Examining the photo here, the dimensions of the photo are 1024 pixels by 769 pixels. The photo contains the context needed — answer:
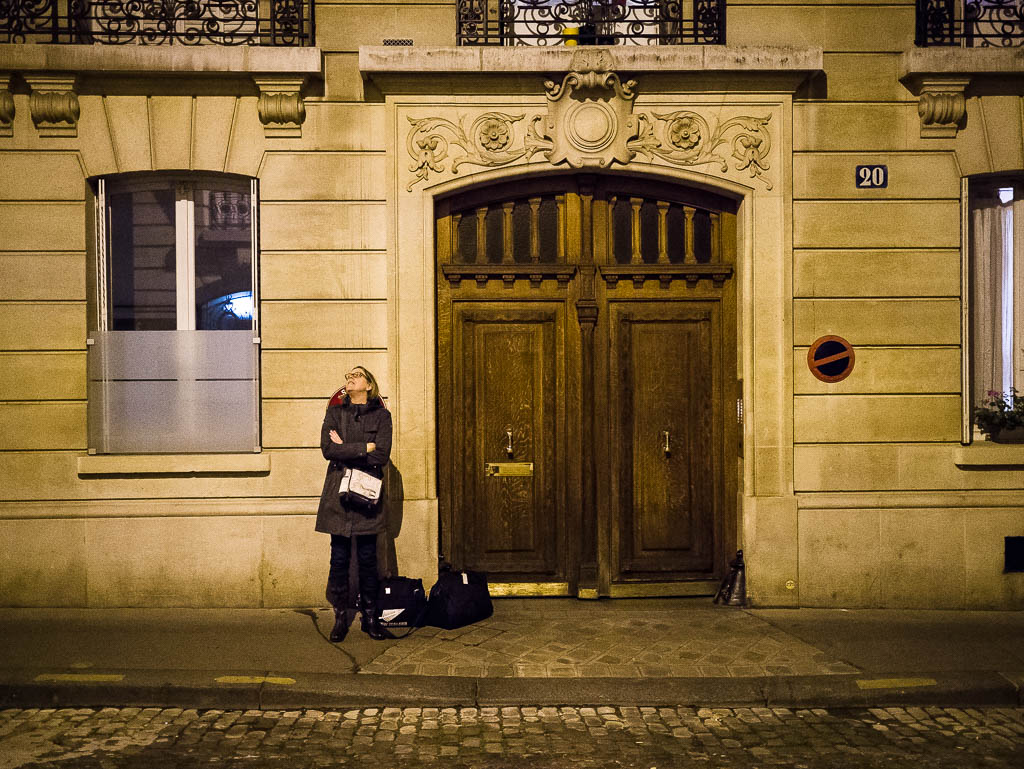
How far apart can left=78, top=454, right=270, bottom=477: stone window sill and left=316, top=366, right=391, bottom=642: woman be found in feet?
3.36

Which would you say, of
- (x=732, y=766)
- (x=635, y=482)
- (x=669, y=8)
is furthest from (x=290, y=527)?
(x=669, y=8)

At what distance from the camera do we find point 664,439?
812 cm

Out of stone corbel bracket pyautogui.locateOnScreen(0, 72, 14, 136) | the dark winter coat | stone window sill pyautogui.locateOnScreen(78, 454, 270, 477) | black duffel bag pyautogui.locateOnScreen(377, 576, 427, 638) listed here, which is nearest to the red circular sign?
the dark winter coat

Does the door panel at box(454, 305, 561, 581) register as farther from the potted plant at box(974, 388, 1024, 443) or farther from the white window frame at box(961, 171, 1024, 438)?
the potted plant at box(974, 388, 1024, 443)

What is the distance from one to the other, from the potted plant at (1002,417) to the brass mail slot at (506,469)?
373cm

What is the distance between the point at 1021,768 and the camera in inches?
190

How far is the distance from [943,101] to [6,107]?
7.30 metres

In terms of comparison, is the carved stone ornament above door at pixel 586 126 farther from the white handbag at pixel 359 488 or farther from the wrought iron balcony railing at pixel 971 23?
the white handbag at pixel 359 488

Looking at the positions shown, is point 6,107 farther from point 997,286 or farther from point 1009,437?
point 1009,437

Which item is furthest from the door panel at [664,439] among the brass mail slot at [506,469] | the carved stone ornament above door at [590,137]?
the carved stone ornament above door at [590,137]

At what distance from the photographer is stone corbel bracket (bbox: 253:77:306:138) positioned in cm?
764

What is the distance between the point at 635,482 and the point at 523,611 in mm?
1401

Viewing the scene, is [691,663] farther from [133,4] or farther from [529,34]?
[133,4]

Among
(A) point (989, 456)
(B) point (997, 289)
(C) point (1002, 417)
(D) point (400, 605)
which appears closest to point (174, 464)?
(D) point (400, 605)
